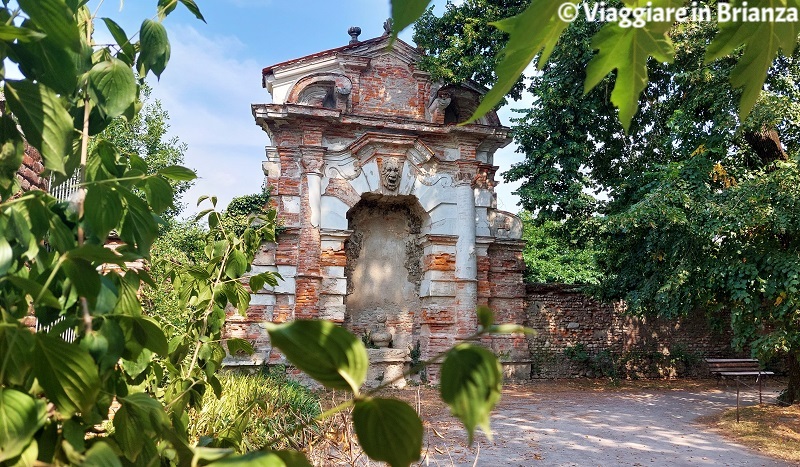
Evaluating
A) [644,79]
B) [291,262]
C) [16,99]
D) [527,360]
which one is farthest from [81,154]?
[527,360]

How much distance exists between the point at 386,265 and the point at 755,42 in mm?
10666

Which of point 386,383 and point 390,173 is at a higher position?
point 390,173

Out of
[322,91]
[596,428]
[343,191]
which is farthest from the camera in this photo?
[322,91]

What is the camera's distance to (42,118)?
661 millimetres

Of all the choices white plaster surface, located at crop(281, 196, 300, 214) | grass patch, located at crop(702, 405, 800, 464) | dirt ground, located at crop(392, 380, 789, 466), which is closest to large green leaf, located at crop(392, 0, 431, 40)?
dirt ground, located at crop(392, 380, 789, 466)

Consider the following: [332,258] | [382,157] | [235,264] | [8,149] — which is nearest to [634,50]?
[8,149]

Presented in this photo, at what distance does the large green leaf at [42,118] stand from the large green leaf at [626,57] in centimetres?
67

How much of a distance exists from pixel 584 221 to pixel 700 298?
2.04 meters

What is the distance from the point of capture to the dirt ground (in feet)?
18.6

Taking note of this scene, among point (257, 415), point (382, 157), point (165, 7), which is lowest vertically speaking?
point (257, 415)

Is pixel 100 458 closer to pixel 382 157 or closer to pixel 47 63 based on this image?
pixel 47 63

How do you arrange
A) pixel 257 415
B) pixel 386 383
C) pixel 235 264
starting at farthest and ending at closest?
pixel 257 415 < pixel 235 264 < pixel 386 383

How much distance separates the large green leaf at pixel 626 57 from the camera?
31.4 inches

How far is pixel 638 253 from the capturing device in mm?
9086
